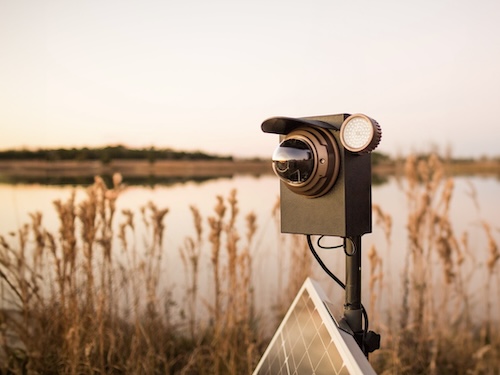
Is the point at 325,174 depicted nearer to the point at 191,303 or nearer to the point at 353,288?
the point at 353,288

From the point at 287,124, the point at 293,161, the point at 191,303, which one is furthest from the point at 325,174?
the point at 191,303

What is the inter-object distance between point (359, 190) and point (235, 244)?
4.67 ft

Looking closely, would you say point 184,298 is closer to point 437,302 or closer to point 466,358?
point 437,302

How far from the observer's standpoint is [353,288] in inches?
55.9

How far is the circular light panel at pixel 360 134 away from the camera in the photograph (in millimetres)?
1258

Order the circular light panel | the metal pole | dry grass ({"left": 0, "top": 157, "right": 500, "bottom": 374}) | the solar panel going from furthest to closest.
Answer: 1. dry grass ({"left": 0, "top": 157, "right": 500, "bottom": 374})
2. the metal pole
3. the circular light panel
4. the solar panel

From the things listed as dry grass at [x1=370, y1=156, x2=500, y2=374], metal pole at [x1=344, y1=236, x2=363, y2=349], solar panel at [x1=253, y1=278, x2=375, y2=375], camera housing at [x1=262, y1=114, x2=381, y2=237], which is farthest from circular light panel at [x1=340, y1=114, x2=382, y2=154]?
dry grass at [x1=370, y1=156, x2=500, y2=374]

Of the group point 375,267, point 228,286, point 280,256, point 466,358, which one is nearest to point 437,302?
point 466,358

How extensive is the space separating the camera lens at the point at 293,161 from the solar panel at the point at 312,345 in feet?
1.13

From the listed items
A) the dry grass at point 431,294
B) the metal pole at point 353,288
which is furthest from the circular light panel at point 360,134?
the dry grass at point 431,294

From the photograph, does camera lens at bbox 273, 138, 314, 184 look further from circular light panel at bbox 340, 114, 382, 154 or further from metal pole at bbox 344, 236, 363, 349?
metal pole at bbox 344, 236, 363, 349

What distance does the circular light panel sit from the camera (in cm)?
126

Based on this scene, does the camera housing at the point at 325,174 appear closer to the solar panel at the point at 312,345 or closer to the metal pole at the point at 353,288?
the metal pole at the point at 353,288

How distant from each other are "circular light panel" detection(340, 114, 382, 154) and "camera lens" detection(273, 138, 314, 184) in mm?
110
